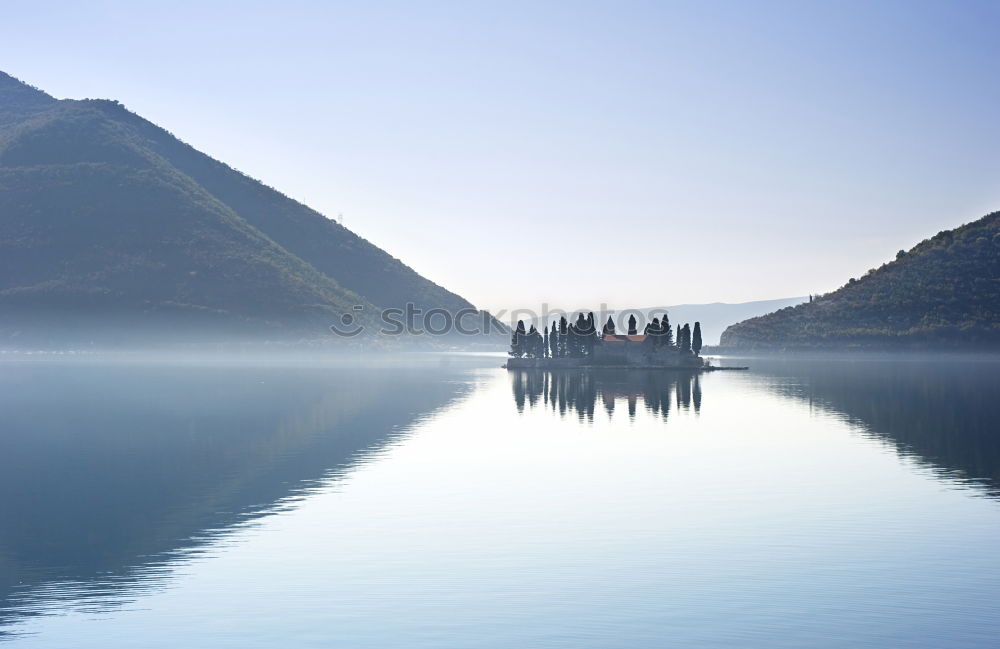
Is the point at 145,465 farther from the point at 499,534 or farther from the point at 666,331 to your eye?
the point at 666,331

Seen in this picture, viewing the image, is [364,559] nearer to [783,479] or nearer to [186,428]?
[783,479]

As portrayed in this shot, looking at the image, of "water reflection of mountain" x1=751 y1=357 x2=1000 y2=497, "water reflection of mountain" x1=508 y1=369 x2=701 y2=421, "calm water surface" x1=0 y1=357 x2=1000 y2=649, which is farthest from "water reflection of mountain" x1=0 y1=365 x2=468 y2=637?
"water reflection of mountain" x1=751 y1=357 x2=1000 y2=497

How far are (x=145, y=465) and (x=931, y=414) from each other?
6749cm

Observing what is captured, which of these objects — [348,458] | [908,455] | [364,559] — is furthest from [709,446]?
[364,559]

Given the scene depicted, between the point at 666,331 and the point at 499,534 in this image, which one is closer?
the point at 499,534

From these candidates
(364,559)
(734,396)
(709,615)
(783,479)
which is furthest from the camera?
(734,396)

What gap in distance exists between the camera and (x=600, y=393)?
113375mm

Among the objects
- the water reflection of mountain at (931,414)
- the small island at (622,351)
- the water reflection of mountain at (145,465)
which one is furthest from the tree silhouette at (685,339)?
the water reflection of mountain at (145,465)

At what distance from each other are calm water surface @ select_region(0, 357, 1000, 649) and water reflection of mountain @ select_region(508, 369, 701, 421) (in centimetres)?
1825

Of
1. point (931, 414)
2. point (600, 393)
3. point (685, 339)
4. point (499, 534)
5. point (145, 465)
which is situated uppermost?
point (685, 339)

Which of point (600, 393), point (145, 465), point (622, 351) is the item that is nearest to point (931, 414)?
point (600, 393)

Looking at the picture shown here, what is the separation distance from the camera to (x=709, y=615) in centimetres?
2211

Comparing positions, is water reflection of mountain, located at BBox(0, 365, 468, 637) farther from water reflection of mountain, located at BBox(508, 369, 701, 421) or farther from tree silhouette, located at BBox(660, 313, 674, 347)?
tree silhouette, located at BBox(660, 313, 674, 347)

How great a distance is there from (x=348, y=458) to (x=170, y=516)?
17.2 m
